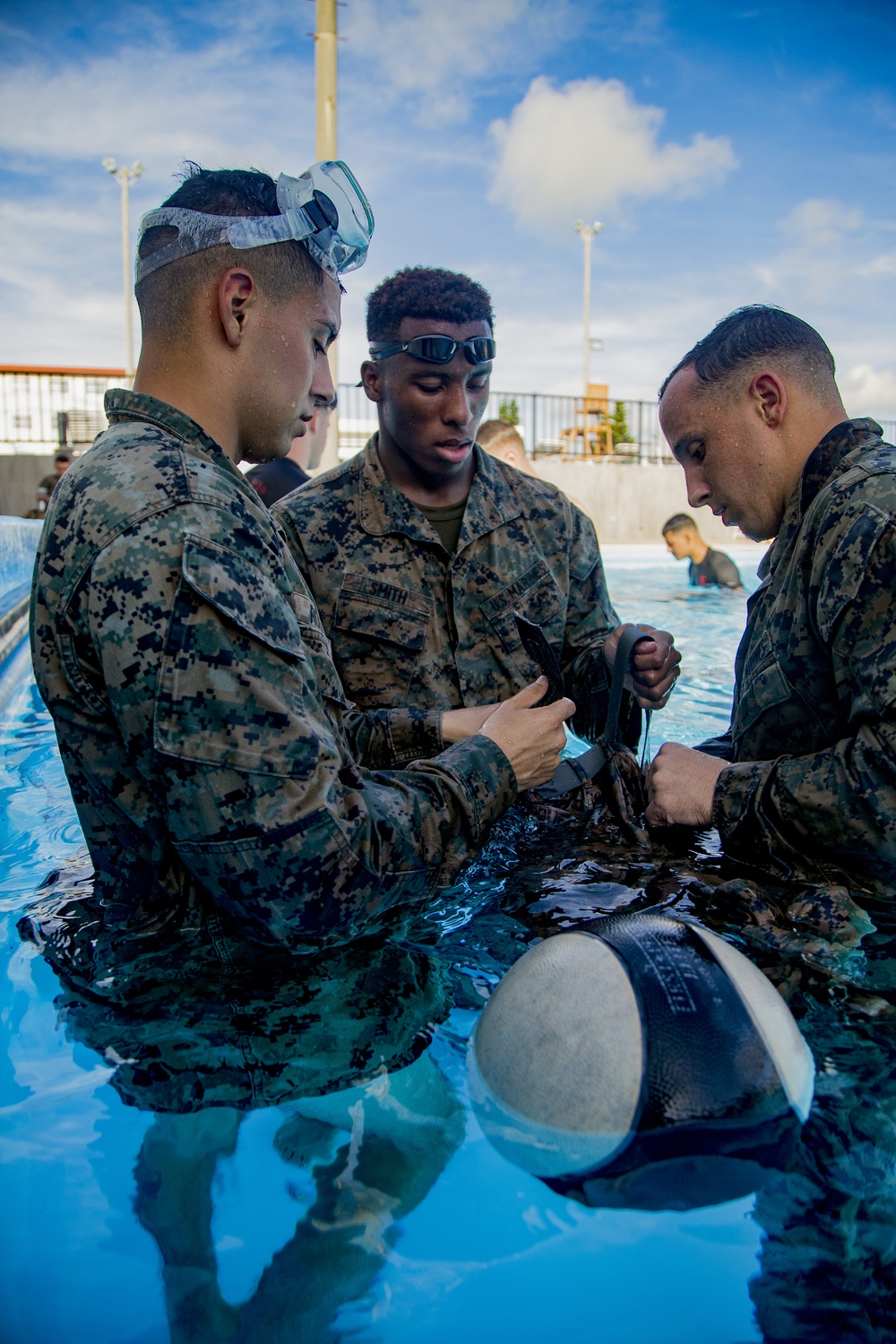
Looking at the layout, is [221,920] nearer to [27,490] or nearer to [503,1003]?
[503,1003]

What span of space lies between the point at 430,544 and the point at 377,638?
1.48 feet

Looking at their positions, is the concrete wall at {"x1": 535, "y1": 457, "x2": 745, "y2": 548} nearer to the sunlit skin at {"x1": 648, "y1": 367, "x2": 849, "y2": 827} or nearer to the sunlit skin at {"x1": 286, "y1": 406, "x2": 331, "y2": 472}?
the sunlit skin at {"x1": 286, "y1": 406, "x2": 331, "y2": 472}

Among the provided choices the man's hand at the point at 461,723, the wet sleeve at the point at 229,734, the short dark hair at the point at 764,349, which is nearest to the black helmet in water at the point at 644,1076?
the wet sleeve at the point at 229,734

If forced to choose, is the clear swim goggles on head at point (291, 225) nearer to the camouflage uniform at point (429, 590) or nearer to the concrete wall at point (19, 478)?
the camouflage uniform at point (429, 590)

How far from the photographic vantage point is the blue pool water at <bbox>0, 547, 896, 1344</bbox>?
1606 mm

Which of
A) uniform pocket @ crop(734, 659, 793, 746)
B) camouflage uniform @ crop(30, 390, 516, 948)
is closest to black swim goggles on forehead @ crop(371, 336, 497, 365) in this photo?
uniform pocket @ crop(734, 659, 793, 746)

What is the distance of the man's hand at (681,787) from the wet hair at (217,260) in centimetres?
177

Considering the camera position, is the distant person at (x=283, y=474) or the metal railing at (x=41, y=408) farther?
the metal railing at (x=41, y=408)

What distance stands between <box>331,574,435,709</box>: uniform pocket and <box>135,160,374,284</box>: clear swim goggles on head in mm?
1461

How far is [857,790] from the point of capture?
2418 millimetres

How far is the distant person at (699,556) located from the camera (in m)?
13.6

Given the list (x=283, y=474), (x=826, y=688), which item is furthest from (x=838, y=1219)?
(x=283, y=474)

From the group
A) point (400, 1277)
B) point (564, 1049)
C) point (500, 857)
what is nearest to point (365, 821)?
point (564, 1049)

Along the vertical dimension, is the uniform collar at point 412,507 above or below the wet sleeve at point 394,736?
above
